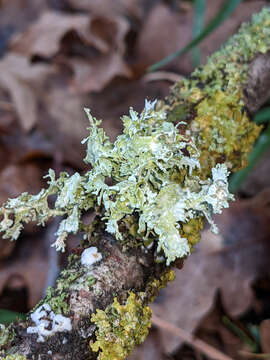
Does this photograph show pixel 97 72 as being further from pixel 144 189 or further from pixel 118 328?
pixel 118 328

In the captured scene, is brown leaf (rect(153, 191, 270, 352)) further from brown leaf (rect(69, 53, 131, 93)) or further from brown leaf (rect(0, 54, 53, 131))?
brown leaf (rect(0, 54, 53, 131))

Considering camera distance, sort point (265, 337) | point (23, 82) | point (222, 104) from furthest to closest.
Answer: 1. point (23, 82)
2. point (265, 337)
3. point (222, 104)

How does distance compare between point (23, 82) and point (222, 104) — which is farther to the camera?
point (23, 82)

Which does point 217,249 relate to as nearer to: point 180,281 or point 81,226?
point 180,281

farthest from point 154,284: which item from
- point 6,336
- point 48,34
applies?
point 48,34

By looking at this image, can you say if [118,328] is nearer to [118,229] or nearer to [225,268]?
[118,229]

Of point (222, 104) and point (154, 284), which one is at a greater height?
point (222, 104)

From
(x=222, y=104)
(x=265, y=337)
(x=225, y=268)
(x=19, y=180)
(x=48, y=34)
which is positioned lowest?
(x=265, y=337)

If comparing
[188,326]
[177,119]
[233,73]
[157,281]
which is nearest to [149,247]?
[157,281]


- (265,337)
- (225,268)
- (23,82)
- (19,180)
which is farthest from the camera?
(23,82)
